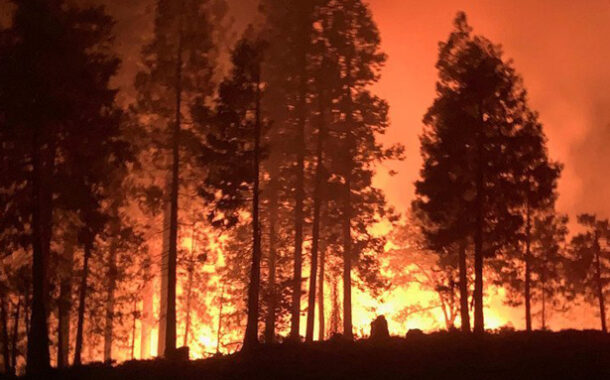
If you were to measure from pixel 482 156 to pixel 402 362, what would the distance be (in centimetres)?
1153

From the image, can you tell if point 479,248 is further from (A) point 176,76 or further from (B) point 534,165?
(A) point 176,76

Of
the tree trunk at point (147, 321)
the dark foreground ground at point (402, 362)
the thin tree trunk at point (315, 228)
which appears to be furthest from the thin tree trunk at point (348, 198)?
the tree trunk at point (147, 321)

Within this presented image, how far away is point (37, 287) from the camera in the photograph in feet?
62.7

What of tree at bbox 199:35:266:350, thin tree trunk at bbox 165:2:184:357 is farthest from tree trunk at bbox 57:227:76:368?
tree at bbox 199:35:266:350

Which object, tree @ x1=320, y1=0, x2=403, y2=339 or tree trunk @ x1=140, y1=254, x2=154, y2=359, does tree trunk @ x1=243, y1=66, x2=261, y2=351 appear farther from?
tree trunk @ x1=140, y1=254, x2=154, y2=359

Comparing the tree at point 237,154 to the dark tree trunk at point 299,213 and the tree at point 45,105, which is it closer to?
the dark tree trunk at point 299,213

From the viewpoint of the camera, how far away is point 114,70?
22.0 meters

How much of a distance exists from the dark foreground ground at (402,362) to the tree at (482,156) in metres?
5.26

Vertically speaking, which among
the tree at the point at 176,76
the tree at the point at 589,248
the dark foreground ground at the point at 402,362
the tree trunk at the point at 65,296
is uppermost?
the tree at the point at 176,76

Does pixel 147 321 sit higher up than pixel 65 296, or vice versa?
pixel 65 296

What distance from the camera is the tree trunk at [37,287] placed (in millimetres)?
18580

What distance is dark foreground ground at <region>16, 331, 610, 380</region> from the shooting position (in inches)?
620

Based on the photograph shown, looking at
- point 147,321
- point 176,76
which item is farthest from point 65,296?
point 147,321

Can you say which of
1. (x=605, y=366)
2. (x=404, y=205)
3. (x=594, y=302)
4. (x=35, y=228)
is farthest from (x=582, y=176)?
(x=35, y=228)
